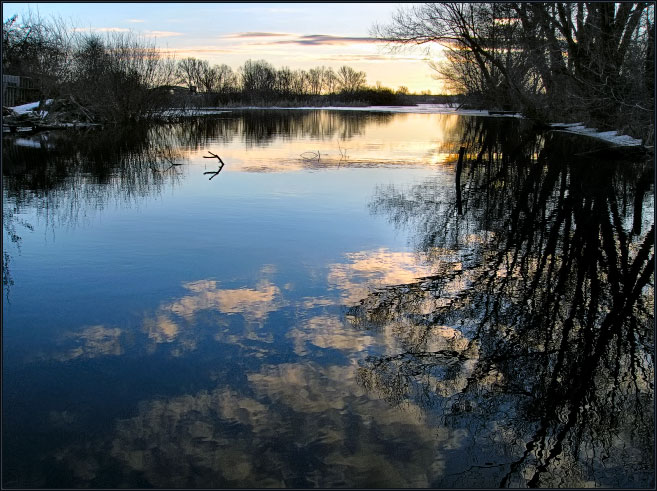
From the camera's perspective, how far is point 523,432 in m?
4.26

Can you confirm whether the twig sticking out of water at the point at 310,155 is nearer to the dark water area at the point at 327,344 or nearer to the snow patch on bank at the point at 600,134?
the dark water area at the point at 327,344

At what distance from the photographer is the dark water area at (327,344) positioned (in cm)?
392

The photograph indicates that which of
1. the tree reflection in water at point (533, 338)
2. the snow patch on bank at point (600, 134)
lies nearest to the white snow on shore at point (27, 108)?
the tree reflection in water at point (533, 338)

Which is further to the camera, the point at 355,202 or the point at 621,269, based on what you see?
the point at 355,202

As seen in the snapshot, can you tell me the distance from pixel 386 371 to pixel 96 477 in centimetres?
249

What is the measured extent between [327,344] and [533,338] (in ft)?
6.96

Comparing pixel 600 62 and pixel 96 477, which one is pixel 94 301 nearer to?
pixel 96 477

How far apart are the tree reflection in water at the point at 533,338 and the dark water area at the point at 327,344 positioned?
23 mm

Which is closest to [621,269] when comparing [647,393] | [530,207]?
[647,393]

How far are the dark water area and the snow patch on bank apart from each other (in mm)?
13032

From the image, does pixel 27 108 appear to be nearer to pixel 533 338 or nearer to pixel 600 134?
pixel 600 134

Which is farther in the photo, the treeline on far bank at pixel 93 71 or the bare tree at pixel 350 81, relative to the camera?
the bare tree at pixel 350 81

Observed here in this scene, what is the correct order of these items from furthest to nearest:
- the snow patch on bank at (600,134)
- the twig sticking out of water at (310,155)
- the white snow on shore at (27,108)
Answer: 1. the white snow on shore at (27,108)
2. the snow patch on bank at (600,134)
3. the twig sticking out of water at (310,155)

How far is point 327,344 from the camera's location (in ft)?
18.7
